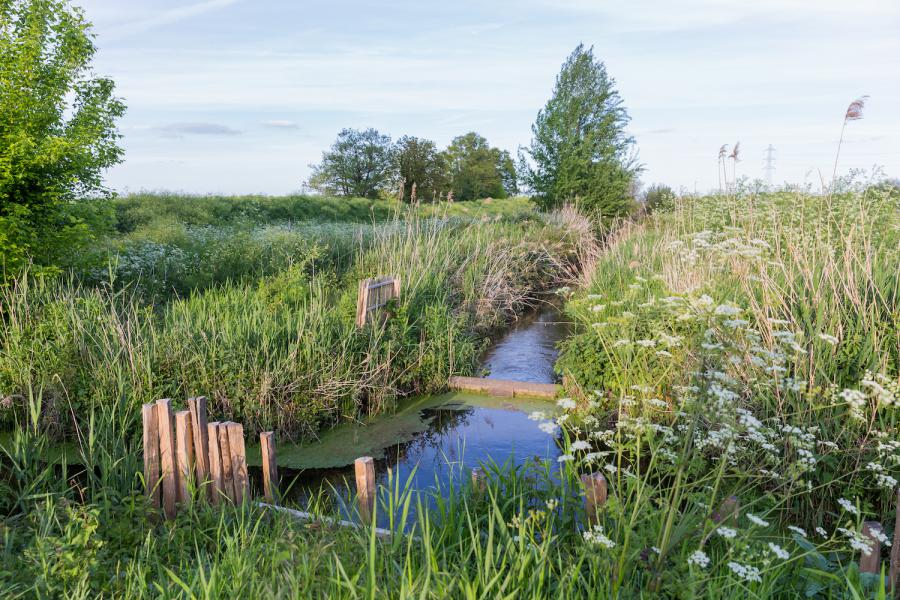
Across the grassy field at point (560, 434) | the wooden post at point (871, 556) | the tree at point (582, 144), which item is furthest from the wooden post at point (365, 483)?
the tree at point (582, 144)

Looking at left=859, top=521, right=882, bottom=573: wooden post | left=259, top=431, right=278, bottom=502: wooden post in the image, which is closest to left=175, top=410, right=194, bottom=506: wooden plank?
left=259, top=431, right=278, bottom=502: wooden post

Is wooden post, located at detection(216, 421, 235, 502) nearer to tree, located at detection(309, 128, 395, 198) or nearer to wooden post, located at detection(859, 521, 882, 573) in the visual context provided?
wooden post, located at detection(859, 521, 882, 573)

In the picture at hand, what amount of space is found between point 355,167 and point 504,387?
30.3 m

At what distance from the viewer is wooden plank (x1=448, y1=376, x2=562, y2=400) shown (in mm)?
6684

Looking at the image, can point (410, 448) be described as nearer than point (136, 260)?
Yes

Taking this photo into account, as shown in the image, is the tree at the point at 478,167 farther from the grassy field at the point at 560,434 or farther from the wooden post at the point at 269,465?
the wooden post at the point at 269,465

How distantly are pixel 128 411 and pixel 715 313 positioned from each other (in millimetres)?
4239

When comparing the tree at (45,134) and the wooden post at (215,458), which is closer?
the wooden post at (215,458)

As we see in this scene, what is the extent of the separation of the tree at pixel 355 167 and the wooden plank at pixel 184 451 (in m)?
31.0

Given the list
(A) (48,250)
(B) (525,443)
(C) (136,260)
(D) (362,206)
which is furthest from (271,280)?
(D) (362,206)

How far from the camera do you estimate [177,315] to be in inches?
253

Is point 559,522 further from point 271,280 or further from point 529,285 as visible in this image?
point 529,285

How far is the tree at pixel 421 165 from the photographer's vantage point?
32156 millimetres

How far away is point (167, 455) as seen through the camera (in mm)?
3727
